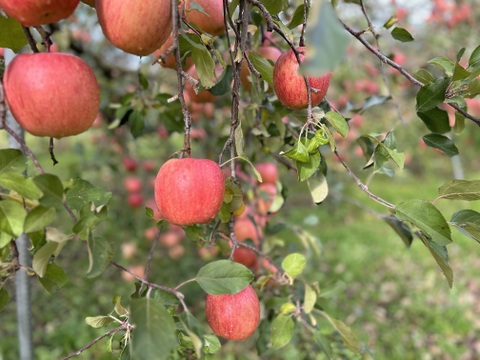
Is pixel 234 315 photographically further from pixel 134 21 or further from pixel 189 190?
pixel 134 21

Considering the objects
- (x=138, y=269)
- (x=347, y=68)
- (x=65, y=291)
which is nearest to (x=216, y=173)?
(x=138, y=269)

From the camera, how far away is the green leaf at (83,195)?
0.59 m

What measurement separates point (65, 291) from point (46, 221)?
2.67 meters

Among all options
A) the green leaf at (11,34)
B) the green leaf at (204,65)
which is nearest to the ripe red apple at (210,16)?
the green leaf at (204,65)

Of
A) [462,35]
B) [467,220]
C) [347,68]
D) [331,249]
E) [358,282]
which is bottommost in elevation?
[331,249]

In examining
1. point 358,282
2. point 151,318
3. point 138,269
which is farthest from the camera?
point 358,282

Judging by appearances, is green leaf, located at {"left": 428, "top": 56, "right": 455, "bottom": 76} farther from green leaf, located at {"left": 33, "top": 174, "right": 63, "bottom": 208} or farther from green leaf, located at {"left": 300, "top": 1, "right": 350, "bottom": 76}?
green leaf, located at {"left": 33, "top": 174, "right": 63, "bottom": 208}

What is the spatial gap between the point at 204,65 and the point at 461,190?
1.27ft

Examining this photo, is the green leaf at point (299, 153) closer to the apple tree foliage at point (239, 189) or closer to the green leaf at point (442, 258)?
the apple tree foliage at point (239, 189)

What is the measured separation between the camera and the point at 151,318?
0.44m

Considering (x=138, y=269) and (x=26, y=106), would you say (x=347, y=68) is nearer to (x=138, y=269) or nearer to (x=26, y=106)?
(x=138, y=269)

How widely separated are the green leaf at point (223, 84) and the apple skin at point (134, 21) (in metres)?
0.23

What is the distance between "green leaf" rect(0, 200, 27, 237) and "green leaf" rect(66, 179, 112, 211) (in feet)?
0.35

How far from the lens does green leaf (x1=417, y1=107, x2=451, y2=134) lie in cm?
71
